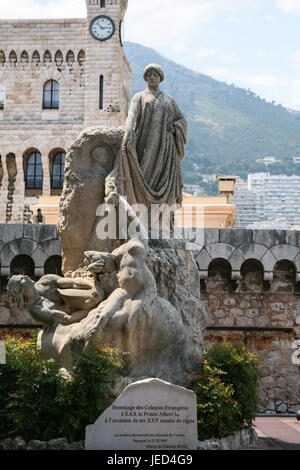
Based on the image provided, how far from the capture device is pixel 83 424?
871cm

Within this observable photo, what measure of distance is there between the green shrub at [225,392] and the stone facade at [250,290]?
6.63 meters

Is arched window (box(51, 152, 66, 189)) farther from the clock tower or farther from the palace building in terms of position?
the clock tower

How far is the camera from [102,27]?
48.1m

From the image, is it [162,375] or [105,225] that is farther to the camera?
[105,225]

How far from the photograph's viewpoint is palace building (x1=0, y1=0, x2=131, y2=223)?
49.8m

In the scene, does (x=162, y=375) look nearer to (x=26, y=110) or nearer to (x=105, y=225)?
(x=105, y=225)

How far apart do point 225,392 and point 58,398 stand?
2199 millimetres

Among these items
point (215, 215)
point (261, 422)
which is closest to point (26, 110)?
point (215, 215)

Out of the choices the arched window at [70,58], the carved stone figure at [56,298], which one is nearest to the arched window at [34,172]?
the arched window at [70,58]

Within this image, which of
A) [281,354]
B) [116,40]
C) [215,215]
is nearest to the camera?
[281,354]

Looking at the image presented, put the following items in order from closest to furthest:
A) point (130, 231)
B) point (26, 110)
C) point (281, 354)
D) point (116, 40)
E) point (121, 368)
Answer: point (121, 368), point (130, 231), point (281, 354), point (116, 40), point (26, 110)

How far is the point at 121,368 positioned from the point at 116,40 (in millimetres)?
41112

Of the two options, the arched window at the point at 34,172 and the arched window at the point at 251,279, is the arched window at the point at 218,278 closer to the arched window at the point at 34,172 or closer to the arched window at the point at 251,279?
the arched window at the point at 251,279
